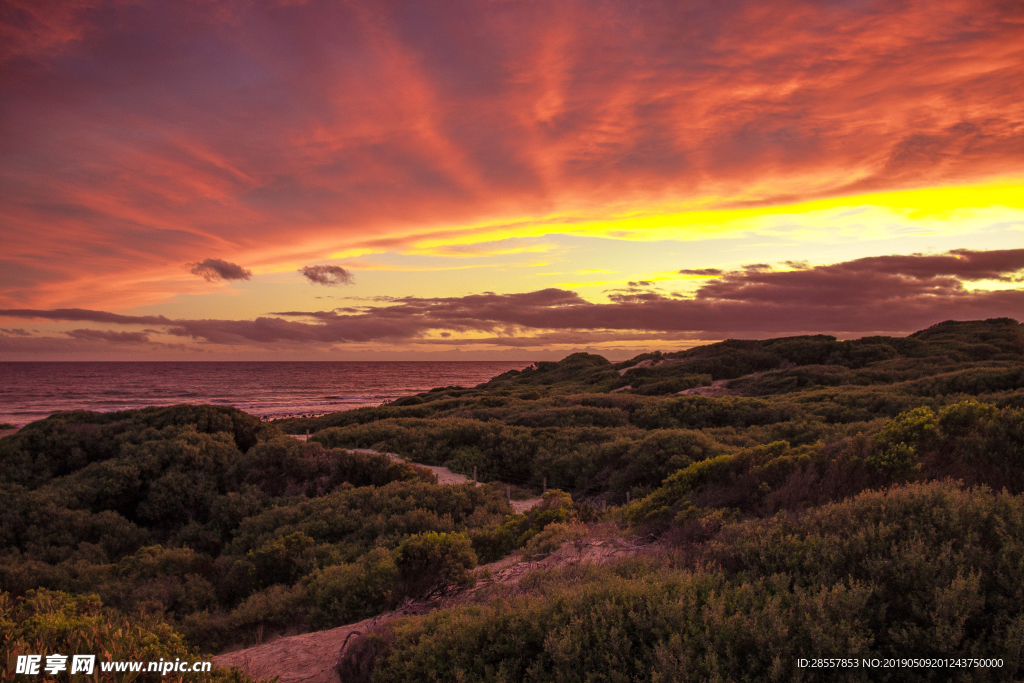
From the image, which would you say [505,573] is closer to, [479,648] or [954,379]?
[479,648]

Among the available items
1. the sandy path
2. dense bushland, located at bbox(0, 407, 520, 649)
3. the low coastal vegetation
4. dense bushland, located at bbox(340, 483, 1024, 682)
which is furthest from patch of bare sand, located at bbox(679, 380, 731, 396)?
the sandy path

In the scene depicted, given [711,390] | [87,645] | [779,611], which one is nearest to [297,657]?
[87,645]

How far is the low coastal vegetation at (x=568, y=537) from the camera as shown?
387 centimetres

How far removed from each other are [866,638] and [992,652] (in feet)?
2.43

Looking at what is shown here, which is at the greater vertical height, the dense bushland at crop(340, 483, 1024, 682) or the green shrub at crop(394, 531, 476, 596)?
the dense bushland at crop(340, 483, 1024, 682)

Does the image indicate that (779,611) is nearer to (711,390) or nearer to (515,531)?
(515,531)

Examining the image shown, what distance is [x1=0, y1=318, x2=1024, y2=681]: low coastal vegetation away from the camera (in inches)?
152

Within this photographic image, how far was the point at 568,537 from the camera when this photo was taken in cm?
815

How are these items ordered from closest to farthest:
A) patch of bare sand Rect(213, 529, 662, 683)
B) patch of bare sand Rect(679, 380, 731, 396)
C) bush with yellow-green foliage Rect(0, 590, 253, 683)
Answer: bush with yellow-green foliage Rect(0, 590, 253, 683) → patch of bare sand Rect(213, 529, 662, 683) → patch of bare sand Rect(679, 380, 731, 396)

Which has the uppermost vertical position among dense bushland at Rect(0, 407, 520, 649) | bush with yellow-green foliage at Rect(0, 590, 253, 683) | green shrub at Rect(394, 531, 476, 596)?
bush with yellow-green foliage at Rect(0, 590, 253, 683)

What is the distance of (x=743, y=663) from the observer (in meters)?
3.78

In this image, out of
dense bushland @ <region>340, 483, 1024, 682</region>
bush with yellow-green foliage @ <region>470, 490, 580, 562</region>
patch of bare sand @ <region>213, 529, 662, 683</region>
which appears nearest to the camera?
dense bushland @ <region>340, 483, 1024, 682</region>

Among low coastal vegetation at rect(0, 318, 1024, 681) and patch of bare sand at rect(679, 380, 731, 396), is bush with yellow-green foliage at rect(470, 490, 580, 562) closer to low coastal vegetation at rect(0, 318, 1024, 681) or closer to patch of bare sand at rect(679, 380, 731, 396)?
low coastal vegetation at rect(0, 318, 1024, 681)

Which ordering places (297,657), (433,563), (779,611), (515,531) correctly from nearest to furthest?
(779,611), (297,657), (433,563), (515,531)
